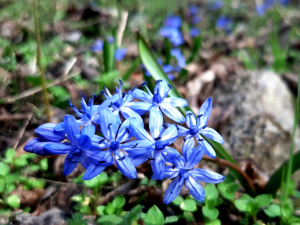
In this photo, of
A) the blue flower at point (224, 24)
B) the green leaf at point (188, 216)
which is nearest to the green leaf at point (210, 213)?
the green leaf at point (188, 216)

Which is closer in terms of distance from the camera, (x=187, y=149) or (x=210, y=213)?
(x=187, y=149)

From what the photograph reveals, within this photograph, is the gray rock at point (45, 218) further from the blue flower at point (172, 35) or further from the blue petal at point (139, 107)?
the blue flower at point (172, 35)

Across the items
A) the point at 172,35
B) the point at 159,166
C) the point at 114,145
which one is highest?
the point at 172,35

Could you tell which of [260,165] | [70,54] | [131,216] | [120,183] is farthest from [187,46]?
[131,216]

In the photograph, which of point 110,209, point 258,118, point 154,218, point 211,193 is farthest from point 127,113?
point 258,118

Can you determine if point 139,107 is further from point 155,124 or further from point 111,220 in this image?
point 111,220
